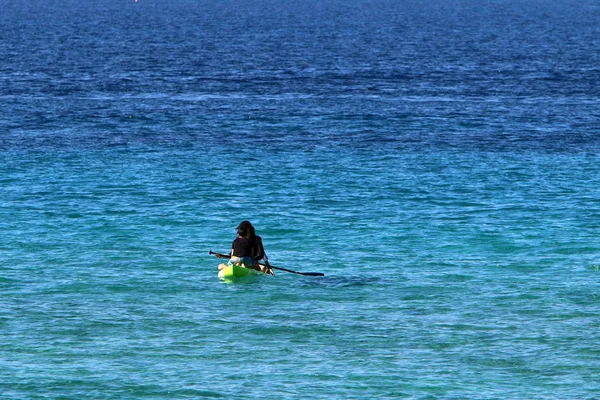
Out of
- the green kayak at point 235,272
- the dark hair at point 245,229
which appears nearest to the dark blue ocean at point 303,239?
the green kayak at point 235,272

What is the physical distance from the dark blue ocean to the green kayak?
0.33 m

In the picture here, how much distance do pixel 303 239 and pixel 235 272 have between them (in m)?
6.71

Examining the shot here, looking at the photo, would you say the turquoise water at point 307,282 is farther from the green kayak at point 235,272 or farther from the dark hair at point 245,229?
the dark hair at point 245,229

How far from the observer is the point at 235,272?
36.0 metres

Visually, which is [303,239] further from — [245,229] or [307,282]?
[245,229]

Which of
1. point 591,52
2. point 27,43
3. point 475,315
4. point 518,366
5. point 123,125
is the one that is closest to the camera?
point 518,366

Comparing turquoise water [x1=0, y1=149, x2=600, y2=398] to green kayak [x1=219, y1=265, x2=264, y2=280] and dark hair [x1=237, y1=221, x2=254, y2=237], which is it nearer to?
green kayak [x1=219, y1=265, x2=264, y2=280]

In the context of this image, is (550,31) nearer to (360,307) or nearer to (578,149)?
(578,149)

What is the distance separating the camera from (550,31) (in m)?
182

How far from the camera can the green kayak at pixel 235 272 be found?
3591cm

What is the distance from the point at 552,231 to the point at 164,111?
39.4 metres

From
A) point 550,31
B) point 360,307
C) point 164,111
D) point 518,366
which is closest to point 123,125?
point 164,111

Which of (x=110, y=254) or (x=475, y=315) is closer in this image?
(x=475, y=315)

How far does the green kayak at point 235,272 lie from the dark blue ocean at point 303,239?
13.2 inches
